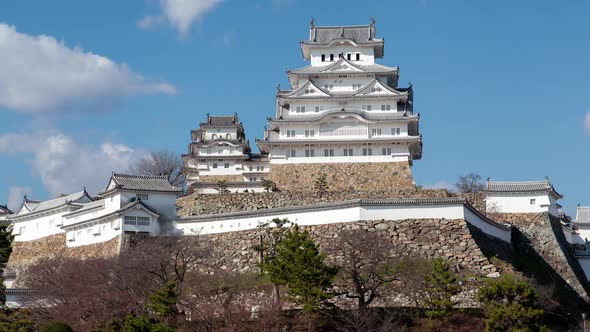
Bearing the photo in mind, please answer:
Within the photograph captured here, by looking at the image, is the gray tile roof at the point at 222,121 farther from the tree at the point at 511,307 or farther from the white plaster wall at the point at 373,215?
the tree at the point at 511,307

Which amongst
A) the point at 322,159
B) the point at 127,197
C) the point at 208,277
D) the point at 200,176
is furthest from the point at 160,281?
the point at 200,176

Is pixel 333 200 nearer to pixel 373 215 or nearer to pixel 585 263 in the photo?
pixel 373 215

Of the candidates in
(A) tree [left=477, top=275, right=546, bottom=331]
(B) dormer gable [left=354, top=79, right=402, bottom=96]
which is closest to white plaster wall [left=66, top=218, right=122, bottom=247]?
(B) dormer gable [left=354, top=79, right=402, bottom=96]

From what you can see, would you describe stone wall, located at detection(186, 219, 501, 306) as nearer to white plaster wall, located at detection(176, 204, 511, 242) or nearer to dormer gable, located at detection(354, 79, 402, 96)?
white plaster wall, located at detection(176, 204, 511, 242)

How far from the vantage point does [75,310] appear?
28.7m

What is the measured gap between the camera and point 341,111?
143 ft

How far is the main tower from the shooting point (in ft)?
140

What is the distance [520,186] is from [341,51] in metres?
14.5

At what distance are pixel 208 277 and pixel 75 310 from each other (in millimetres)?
4969

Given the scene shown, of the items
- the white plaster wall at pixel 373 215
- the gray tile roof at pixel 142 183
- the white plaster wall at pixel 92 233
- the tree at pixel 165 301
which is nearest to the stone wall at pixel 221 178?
the white plaster wall at pixel 92 233

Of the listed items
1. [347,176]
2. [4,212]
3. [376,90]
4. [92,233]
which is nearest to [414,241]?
[347,176]

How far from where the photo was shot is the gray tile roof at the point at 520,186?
128 feet

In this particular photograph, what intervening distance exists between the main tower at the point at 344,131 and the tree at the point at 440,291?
1492 cm

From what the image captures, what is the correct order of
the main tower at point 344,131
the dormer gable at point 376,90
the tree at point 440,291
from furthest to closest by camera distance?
the dormer gable at point 376,90, the main tower at point 344,131, the tree at point 440,291
